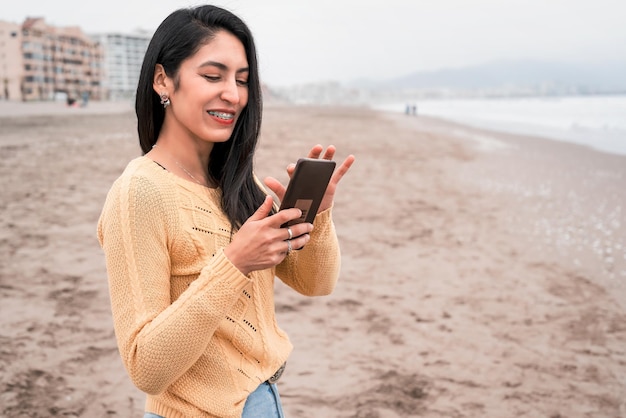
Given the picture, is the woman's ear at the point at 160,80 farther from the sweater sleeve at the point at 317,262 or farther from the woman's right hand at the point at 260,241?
the sweater sleeve at the point at 317,262

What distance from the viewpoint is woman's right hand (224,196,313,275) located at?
1.28 metres

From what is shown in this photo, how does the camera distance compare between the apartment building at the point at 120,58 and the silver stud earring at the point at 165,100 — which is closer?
the silver stud earring at the point at 165,100

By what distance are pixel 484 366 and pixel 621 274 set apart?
3006 millimetres

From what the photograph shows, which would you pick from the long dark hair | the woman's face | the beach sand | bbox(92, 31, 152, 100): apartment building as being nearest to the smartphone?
the long dark hair

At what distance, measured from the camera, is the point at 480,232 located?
7492 mm

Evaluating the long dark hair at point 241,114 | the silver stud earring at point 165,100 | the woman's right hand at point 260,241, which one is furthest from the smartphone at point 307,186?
the silver stud earring at point 165,100

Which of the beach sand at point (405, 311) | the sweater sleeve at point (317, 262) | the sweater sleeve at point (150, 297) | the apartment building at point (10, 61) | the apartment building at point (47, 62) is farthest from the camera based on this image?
the apartment building at point (47, 62)

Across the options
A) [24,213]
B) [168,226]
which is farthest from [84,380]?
[24,213]

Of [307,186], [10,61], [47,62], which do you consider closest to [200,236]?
[307,186]

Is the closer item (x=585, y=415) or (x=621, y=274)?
(x=585, y=415)

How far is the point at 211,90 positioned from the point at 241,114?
18 cm

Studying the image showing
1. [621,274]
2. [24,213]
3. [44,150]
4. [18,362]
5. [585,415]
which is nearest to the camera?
[585,415]

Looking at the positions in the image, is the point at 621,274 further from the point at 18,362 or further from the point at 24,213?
the point at 24,213

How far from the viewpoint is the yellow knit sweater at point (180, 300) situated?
127 cm
